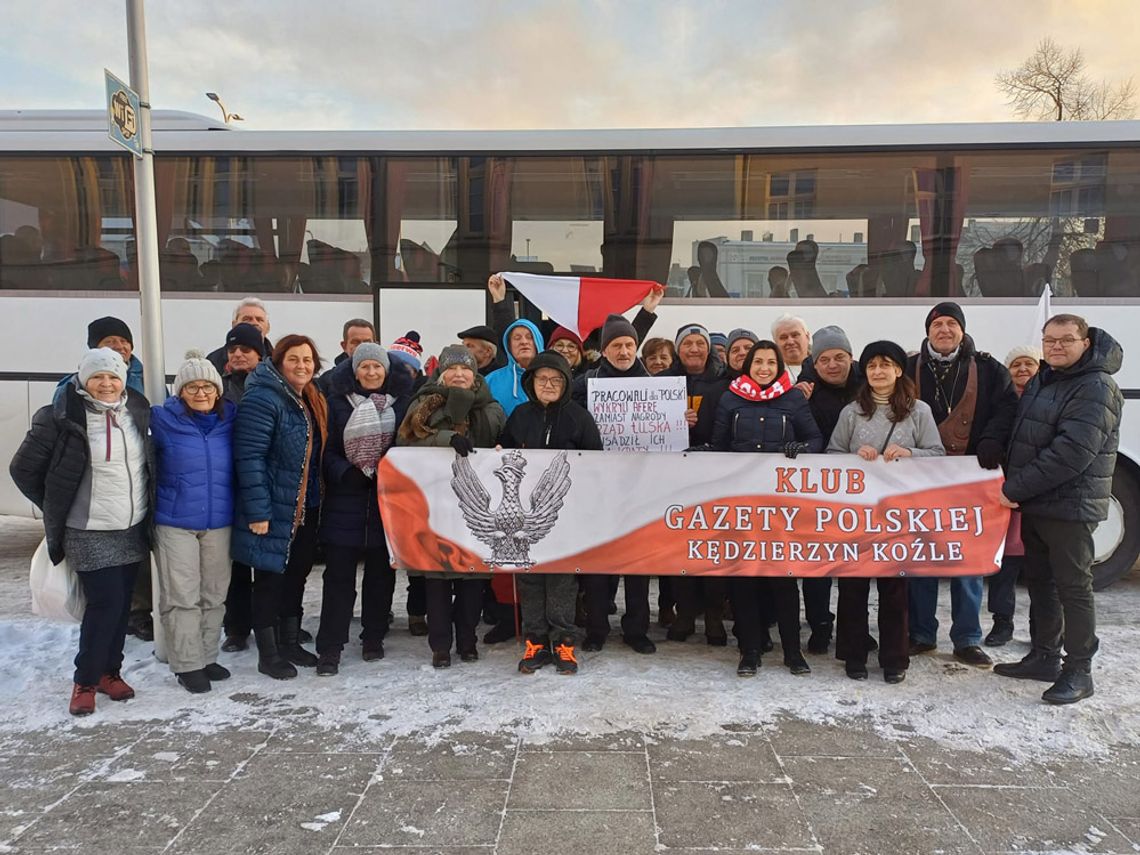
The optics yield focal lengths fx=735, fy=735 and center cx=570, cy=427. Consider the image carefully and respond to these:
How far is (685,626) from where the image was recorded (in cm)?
498

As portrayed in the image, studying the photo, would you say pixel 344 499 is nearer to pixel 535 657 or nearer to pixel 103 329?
pixel 535 657

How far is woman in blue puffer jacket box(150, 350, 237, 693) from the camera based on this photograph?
3973 millimetres

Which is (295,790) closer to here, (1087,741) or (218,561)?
(218,561)

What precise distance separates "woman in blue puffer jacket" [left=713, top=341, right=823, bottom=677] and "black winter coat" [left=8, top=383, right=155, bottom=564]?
3.55 m

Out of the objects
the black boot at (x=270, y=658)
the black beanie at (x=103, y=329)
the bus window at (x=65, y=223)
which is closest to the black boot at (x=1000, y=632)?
the black boot at (x=270, y=658)

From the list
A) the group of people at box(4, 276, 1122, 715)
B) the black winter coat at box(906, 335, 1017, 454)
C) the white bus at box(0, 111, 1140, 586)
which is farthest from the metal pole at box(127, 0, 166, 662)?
the black winter coat at box(906, 335, 1017, 454)

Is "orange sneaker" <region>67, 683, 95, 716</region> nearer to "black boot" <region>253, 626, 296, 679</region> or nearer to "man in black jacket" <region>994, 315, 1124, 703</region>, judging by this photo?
"black boot" <region>253, 626, 296, 679</region>

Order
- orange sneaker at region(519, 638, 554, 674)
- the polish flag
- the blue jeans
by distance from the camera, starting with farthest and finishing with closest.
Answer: the polish flag, the blue jeans, orange sneaker at region(519, 638, 554, 674)

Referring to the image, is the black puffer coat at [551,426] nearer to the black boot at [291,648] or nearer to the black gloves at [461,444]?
the black gloves at [461,444]

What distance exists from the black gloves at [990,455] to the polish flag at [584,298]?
2.72 meters

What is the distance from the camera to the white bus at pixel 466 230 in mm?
6516

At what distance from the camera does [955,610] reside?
4.74 m

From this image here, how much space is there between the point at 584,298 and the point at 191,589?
351cm

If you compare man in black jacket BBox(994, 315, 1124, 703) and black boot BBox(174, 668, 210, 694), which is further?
black boot BBox(174, 668, 210, 694)
